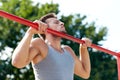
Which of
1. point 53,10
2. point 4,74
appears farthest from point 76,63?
point 53,10

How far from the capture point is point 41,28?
240 cm

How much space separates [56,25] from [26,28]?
11.1 metres

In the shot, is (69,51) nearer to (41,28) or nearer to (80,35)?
(41,28)

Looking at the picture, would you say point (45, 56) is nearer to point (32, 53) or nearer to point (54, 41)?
point (32, 53)

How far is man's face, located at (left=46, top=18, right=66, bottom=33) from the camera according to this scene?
2.67 metres

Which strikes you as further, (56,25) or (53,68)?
(56,25)

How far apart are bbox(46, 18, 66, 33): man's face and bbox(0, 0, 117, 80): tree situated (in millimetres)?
10281

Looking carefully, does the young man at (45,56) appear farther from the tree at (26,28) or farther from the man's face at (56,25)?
the tree at (26,28)

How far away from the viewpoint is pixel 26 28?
1376 cm

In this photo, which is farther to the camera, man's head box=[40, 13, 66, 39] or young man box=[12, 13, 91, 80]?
man's head box=[40, 13, 66, 39]

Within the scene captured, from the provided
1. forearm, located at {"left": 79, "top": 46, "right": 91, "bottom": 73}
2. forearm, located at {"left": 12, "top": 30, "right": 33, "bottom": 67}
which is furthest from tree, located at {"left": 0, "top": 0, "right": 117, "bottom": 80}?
forearm, located at {"left": 12, "top": 30, "right": 33, "bottom": 67}

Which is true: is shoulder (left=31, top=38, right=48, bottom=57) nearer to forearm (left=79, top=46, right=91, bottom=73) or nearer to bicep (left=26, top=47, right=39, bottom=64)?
bicep (left=26, top=47, right=39, bottom=64)

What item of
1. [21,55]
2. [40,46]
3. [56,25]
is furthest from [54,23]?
[21,55]

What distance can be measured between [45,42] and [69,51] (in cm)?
19
